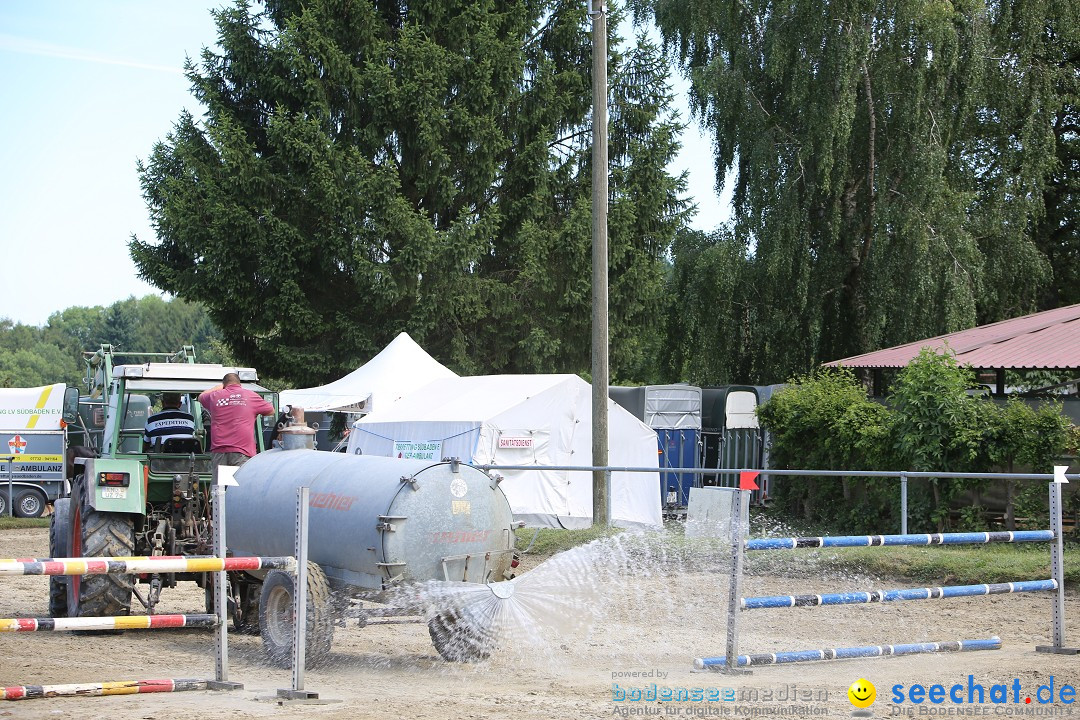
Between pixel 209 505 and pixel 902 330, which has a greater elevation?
pixel 902 330

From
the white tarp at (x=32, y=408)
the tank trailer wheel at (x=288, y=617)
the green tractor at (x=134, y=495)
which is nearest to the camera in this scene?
the tank trailer wheel at (x=288, y=617)

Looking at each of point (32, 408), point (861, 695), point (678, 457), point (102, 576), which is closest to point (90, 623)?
point (102, 576)

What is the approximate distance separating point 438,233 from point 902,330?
39.5ft

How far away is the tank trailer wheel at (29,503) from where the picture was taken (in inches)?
1067

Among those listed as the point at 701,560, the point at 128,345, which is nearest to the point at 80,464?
the point at 701,560

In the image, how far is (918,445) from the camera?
18.1 metres

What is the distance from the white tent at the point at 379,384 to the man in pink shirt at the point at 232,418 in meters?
13.5

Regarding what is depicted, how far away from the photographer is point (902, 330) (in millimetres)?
27516

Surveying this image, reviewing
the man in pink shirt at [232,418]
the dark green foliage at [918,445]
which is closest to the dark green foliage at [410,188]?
the dark green foliage at [918,445]

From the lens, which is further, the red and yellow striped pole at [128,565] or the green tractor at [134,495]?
the green tractor at [134,495]

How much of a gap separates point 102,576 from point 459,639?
11.7 ft

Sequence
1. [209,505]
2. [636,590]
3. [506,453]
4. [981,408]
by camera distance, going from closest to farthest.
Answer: [209,505] < [636,590] < [981,408] < [506,453]

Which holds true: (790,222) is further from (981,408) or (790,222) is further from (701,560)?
(701,560)

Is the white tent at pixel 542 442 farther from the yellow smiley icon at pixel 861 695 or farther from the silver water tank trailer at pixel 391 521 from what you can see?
the yellow smiley icon at pixel 861 695
